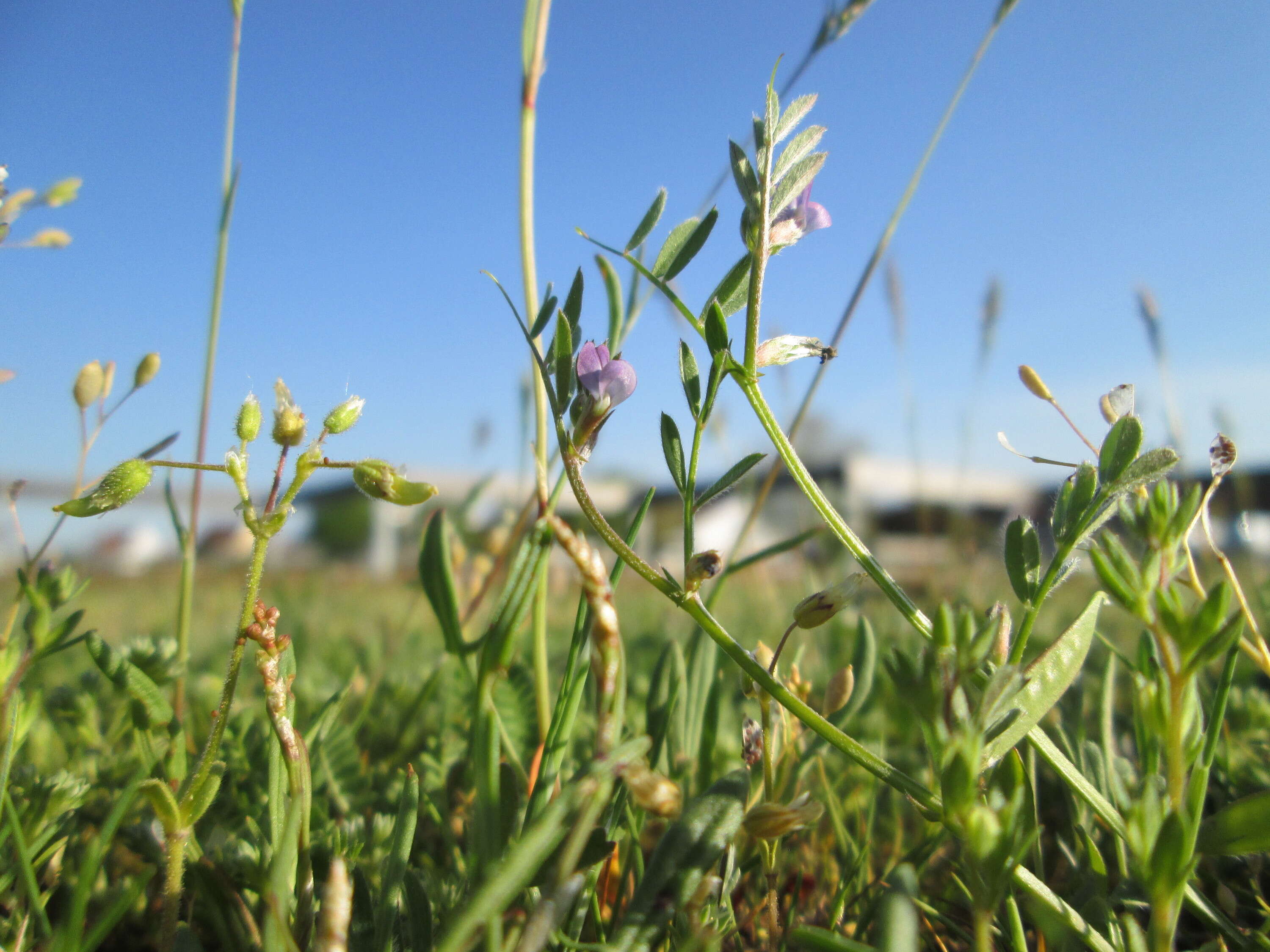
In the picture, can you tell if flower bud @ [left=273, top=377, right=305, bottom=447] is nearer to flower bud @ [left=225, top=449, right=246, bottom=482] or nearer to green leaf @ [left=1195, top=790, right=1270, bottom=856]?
flower bud @ [left=225, top=449, right=246, bottom=482]

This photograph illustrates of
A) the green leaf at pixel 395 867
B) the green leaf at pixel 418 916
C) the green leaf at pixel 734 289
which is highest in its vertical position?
the green leaf at pixel 734 289

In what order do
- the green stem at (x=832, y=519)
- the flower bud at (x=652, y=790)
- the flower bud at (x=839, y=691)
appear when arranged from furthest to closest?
the flower bud at (x=839, y=691) → the green stem at (x=832, y=519) → the flower bud at (x=652, y=790)

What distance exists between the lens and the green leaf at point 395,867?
16.5 inches

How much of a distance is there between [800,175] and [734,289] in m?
0.08

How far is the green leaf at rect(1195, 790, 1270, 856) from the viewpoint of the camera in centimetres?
38

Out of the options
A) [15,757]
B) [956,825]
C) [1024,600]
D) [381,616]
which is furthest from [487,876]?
[381,616]

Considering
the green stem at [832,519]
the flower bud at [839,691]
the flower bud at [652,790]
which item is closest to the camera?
the flower bud at [652,790]

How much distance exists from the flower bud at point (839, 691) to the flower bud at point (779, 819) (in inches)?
6.6

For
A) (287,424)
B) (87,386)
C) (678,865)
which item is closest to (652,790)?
(678,865)

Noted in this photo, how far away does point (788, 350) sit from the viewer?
0.49 metres

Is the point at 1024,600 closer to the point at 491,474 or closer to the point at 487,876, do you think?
the point at 487,876

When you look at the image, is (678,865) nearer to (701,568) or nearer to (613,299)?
(701,568)

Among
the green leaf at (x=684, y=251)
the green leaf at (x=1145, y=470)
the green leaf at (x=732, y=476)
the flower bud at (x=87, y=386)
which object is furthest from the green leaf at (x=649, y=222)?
the flower bud at (x=87, y=386)

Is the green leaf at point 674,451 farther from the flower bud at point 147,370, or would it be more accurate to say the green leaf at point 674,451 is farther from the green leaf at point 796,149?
the flower bud at point 147,370
